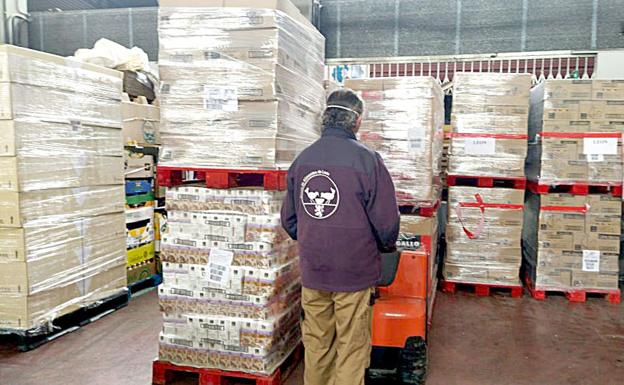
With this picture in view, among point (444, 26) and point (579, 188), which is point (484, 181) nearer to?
point (579, 188)

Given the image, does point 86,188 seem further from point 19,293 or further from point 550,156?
point 550,156

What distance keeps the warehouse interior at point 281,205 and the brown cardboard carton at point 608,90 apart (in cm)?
1

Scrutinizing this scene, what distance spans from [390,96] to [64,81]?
2.80 metres

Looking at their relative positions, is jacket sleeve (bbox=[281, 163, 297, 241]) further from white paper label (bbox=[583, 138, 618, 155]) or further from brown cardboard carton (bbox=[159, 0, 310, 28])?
white paper label (bbox=[583, 138, 618, 155])

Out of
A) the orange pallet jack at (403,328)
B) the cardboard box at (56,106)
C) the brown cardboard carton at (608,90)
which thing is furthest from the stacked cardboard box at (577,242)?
the cardboard box at (56,106)

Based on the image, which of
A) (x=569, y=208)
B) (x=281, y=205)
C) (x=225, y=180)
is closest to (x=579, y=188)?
(x=569, y=208)

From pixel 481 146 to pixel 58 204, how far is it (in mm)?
4251

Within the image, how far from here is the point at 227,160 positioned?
3.28 meters

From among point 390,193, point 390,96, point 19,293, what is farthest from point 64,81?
point 390,193

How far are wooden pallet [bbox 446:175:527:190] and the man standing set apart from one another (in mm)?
3165

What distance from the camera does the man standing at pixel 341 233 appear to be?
266 centimetres

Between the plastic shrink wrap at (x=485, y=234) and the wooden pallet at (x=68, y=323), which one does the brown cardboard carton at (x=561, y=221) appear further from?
the wooden pallet at (x=68, y=323)

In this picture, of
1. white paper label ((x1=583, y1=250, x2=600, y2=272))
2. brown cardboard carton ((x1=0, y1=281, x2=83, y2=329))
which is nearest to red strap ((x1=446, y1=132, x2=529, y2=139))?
white paper label ((x1=583, y1=250, x2=600, y2=272))

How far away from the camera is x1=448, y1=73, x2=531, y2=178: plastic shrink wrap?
215 inches
